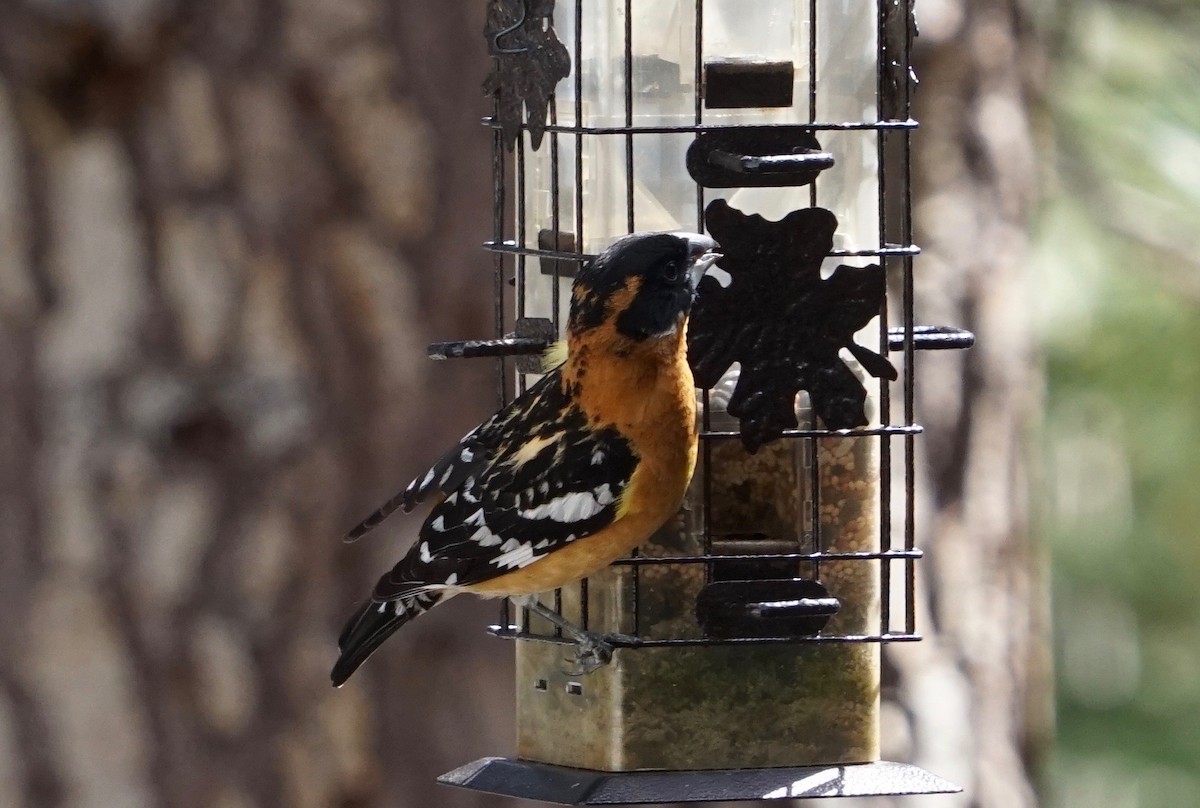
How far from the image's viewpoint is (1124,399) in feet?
18.6

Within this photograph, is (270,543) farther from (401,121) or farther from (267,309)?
(401,121)

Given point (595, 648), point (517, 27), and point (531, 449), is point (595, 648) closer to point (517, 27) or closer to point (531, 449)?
point (531, 449)

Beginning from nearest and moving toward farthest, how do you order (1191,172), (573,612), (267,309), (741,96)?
(741,96)
(573,612)
(267,309)
(1191,172)

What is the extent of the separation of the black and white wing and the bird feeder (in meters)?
0.20

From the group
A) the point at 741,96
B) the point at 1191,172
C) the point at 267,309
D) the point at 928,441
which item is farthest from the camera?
the point at 1191,172

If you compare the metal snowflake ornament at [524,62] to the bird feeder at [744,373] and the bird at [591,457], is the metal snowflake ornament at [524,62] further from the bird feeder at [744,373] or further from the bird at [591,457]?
the bird at [591,457]

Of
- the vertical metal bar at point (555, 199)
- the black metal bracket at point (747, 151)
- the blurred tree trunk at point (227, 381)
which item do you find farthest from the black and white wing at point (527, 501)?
the blurred tree trunk at point (227, 381)

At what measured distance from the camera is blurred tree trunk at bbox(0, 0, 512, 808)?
3838mm

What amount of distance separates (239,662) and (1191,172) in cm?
307

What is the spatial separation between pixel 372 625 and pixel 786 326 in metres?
0.92

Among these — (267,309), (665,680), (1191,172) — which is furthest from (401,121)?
(1191,172)

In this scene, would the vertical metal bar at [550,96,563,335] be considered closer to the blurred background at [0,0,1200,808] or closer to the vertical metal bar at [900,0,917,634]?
the vertical metal bar at [900,0,917,634]

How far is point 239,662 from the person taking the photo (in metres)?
3.92

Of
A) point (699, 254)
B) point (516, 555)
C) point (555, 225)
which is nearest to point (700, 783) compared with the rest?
point (516, 555)
